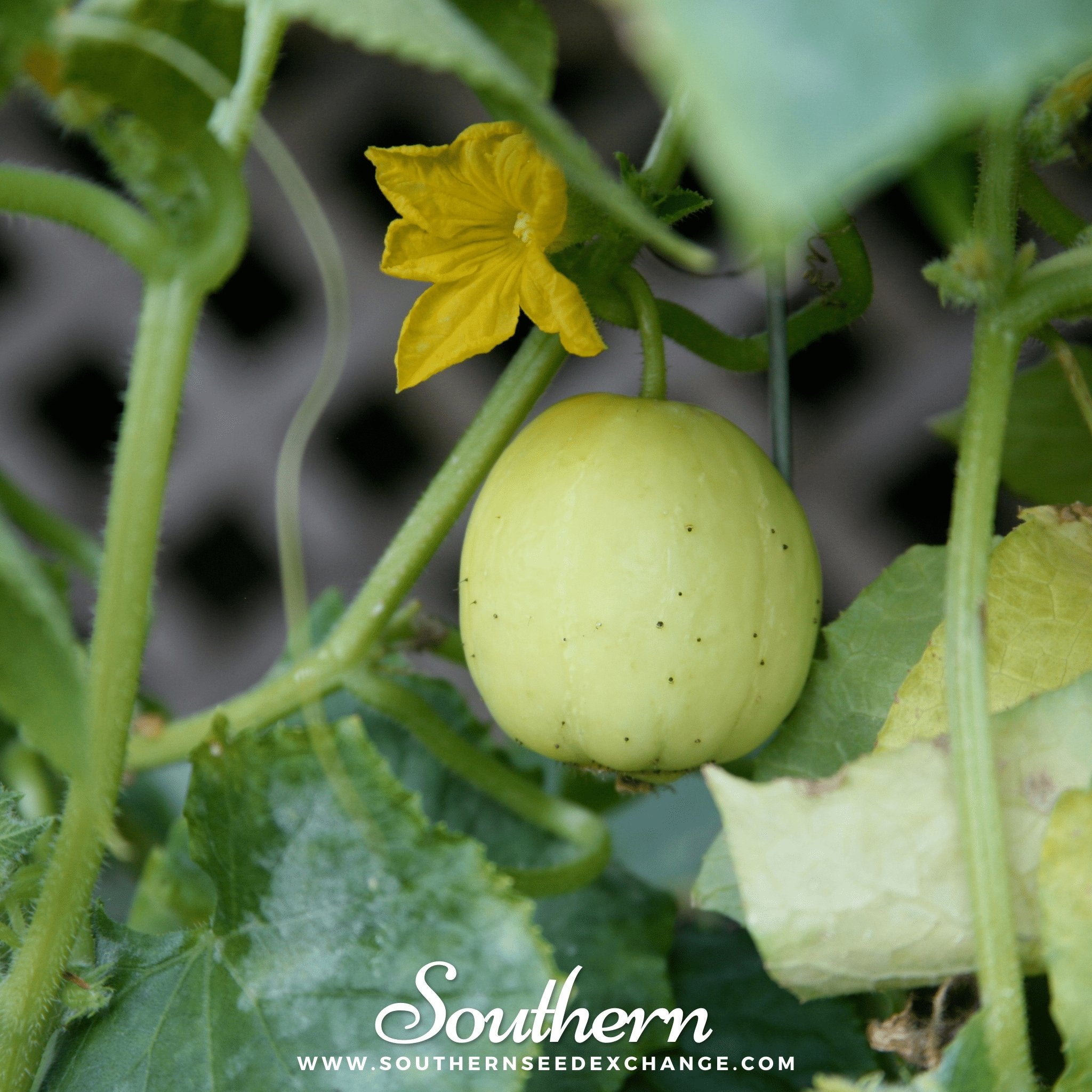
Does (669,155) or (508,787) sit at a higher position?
(669,155)

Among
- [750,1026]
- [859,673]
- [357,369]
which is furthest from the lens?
[357,369]

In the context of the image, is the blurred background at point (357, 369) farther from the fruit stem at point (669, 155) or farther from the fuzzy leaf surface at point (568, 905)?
the fruit stem at point (669, 155)

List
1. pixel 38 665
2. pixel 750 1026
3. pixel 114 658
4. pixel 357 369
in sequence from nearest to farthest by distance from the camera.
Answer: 1. pixel 38 665
2. pixel 114 658
3. pixel 750 1026
4. pixel 357 369

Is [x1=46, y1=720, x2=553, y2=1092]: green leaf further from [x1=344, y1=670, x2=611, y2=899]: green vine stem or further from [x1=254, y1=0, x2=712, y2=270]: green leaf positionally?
[x1=254, y1=0, x2=712, y2=270]: green leaf

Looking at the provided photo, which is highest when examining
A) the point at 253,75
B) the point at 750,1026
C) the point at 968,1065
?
the point at 253,75

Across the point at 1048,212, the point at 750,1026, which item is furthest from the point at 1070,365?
the point at 750,1026

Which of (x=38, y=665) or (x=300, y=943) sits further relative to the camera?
(x=300, y=943)

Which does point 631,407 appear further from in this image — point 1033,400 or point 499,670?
point 1033,400

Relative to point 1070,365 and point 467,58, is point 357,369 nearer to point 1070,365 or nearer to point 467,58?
point 1070,365

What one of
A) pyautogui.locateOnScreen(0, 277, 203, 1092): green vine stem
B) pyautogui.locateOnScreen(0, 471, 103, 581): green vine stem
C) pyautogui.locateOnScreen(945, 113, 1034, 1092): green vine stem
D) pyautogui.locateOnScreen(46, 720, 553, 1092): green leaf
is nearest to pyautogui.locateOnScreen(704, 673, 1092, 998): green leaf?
pyautogui.locateOnScreen(945, 113, 1034, 1092): green vine stem
